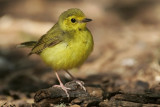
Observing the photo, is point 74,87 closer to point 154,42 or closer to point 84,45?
point 84,45

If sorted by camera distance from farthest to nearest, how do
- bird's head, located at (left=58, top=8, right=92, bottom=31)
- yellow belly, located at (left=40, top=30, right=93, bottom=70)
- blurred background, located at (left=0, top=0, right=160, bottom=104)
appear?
blurred background, located at (left=0, top=0, right=160, bottom=104) → bird's head, located at (left=58, top=8, right=92, bottom=31) → yellow belly, located at (left=40, top=30, right=93, bottom=70)

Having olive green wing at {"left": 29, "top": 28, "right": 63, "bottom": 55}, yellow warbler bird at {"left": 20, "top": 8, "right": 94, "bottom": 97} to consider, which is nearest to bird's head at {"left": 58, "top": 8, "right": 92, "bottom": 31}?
yellow warbler bird at {"left": 20, "top": 8, "right": 94, "bottom": 97}

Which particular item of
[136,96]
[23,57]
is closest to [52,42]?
[136,96]

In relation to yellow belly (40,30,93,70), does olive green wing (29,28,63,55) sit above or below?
above

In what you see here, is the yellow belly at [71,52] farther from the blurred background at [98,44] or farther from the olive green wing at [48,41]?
the blurred background at [98,44]

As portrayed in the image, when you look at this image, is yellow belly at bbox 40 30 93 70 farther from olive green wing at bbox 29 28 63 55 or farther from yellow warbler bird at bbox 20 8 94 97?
olive green wing at bbox 29 28 63 55

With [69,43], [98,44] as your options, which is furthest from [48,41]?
[98,44]

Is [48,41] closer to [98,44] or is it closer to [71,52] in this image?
[71,52]
